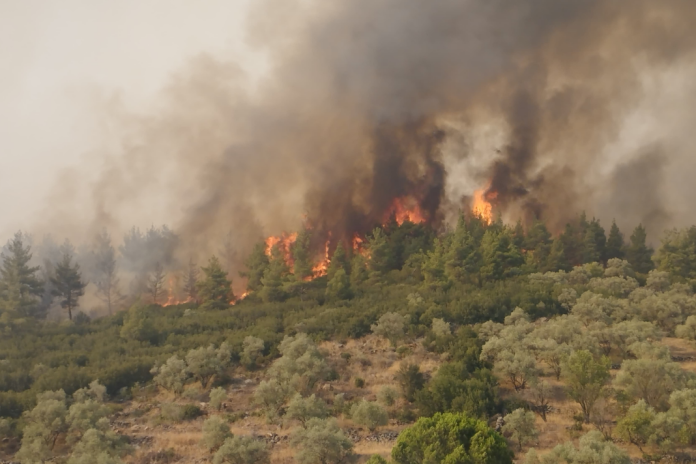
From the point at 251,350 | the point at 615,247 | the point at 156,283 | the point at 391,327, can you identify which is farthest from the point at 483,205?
the point at 251,350

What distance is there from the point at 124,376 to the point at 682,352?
40181 mm

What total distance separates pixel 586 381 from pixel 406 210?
65.7 metres

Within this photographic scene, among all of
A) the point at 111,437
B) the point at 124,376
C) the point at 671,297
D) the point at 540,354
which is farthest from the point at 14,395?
the point at 671,297

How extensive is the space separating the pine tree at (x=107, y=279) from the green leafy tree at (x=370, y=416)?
61.8 metres

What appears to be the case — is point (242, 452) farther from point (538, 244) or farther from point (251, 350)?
point (538, 244)

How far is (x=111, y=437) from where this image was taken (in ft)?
94.0

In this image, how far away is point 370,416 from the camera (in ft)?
97.1

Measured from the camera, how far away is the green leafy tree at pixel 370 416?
29.6 meters

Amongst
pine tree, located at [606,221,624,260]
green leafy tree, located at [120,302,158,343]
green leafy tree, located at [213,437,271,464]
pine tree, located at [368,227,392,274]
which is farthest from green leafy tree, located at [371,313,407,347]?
pine tree, located at [606,221,624,260]

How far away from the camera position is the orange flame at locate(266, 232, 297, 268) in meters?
80.1

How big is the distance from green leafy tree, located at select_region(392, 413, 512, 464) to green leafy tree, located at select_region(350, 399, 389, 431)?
246 inches

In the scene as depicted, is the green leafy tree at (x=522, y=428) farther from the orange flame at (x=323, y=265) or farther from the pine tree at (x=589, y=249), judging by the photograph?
the pine tree at (x=589, y=249)

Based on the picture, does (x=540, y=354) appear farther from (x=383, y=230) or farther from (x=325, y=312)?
(x=383, y=230)

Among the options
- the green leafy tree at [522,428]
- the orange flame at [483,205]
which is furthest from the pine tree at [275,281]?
the green leafy tree at [522,428]
